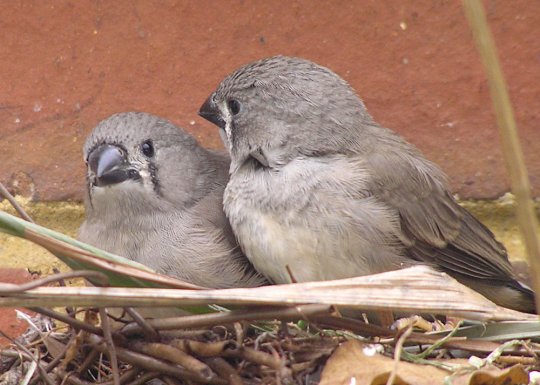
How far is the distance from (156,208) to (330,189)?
1.32 feet

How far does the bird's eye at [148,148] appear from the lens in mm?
2074

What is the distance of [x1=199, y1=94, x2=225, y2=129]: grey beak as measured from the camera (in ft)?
6.84

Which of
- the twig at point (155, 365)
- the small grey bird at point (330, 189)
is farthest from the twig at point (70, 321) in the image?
the small grey bird at point (330, 189)

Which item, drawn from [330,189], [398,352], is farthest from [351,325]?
[330,189]

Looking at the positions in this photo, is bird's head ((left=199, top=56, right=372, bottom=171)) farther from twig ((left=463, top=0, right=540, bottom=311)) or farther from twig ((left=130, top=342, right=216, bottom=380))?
twig ((left=463, top=0, right=540, bottom=311))

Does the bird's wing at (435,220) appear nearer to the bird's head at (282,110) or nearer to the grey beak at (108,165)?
the bird's head at (282,110)

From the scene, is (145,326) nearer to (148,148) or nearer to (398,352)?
(398,352)

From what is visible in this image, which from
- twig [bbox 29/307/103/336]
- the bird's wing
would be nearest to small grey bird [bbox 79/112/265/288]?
the bird's wing

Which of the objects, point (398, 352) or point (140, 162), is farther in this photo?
point (140, 162)

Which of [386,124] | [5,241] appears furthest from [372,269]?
[5,241]

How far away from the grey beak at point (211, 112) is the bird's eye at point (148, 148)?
13 centimetres

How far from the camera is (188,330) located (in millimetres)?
1528

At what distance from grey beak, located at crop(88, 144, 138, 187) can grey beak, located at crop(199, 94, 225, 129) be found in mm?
210

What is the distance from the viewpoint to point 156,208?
208 cm
